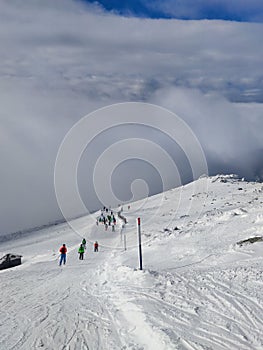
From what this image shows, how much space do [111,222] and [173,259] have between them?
35642 millimetres

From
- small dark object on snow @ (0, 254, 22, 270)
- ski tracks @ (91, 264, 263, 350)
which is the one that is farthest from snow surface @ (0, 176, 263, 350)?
small dark object on snow @ (0, 254, 22, 270)

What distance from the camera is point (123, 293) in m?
14.9

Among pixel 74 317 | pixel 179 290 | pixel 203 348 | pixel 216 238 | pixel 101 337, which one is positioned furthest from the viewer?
pixel 216 238

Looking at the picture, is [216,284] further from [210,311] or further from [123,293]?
[123,293]

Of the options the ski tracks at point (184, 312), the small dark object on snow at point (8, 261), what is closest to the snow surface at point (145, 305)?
the ski tracks at point (184, 312)

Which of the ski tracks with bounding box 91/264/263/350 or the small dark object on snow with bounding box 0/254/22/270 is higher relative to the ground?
the small dark object on snow with bounding box 0/254/22/270

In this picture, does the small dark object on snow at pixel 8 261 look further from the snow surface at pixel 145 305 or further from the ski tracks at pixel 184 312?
the ski tracks at pixel 184 312

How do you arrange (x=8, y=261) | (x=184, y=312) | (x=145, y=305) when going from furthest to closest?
(x=8, y=261) < (x=145, y=305) < (x=184, y=312)

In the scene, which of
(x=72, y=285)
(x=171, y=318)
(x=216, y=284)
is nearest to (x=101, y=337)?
(x=171, y=318)

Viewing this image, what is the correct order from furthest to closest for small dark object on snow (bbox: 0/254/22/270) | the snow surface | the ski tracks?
small dark object on snow (bbox: 0/254/22/270), the snow surface, the ski tracks

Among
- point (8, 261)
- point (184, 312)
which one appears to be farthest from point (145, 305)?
point (8, 261)

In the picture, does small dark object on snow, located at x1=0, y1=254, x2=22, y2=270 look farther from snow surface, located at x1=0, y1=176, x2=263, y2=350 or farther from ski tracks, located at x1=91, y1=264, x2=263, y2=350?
ski tracks, located at x1=91, y1=264, x2=263, y2=350

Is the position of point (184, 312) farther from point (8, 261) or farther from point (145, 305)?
point (8, 261)

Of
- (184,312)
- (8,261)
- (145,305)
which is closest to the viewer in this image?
(184,312)
